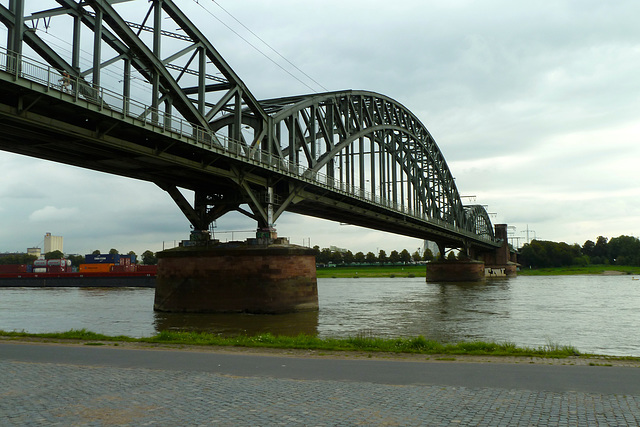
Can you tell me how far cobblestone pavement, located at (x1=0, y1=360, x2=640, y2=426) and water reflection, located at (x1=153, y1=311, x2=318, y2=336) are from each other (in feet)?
46.3

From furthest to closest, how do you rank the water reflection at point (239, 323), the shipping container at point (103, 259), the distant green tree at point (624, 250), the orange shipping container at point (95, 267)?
the distant green tree at point (624, 250) < the shipping container at point (103, 259) < the orange shipping container at point (95, 267) < the water reflection at point (239, 323)

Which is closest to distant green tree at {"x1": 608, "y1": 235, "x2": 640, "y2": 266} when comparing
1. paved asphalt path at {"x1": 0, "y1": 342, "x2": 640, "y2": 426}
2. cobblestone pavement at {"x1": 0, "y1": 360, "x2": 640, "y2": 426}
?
paved asphalt path at {"x1": 0, "y1": 342, "x2": 640, "y2": 426}

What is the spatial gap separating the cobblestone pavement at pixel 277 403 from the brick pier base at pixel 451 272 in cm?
9272

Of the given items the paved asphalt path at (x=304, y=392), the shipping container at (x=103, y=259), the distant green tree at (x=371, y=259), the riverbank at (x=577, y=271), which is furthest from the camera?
the distant green tree at (x=371, y=259)

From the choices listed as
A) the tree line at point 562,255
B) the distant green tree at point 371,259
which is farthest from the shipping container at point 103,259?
the tree line at point 562,255

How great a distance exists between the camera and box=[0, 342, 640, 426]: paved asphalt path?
6.86 m

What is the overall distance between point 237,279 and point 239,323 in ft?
17.6

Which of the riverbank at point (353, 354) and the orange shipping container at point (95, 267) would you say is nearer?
the riverbank at point (353, 354)

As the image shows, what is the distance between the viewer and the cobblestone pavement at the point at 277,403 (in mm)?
6734

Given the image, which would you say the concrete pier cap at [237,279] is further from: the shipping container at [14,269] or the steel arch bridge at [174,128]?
the shipping container at [14,269]

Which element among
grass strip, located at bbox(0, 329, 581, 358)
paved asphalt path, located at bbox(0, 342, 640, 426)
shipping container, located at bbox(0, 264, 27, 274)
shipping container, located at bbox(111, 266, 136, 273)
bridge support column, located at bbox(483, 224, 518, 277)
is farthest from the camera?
bridge support column, located at bbox(483, 224, 518, 277)

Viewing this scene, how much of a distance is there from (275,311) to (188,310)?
5.73 m

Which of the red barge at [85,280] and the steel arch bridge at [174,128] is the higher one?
the steel arch bridge at [174,128]

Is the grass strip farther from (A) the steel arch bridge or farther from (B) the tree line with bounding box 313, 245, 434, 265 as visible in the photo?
(B) the tree line with bounding box 313, 245, 434, 265
